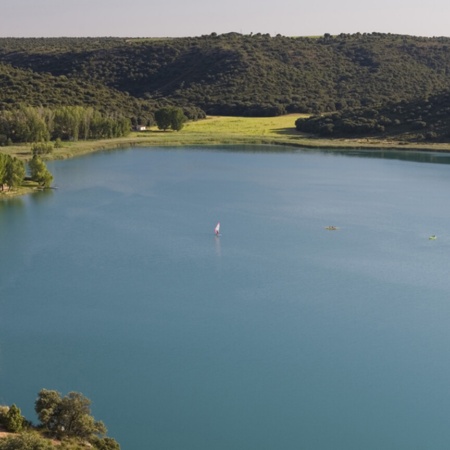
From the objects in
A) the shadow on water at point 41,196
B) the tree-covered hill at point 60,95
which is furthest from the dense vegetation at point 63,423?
the tree-covered hill at point 60,95

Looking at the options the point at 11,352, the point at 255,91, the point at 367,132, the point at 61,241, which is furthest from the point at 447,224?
the point at 255,91

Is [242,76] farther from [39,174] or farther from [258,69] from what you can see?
[39,174]

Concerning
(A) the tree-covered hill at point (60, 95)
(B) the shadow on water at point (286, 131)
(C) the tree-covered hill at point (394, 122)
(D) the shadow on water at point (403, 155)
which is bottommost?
(D) the shadow on water at point (403, 155)

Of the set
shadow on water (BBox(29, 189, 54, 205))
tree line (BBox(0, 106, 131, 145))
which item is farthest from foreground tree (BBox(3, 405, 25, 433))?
tree line (BBox(0, 106, 131, 145))

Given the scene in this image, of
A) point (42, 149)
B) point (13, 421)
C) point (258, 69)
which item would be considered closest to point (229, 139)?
point (42, 149)

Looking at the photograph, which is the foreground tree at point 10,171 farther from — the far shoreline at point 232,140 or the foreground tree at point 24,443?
the foreground tree at point 24,443

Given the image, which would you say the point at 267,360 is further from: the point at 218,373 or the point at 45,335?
the point at 45,335
